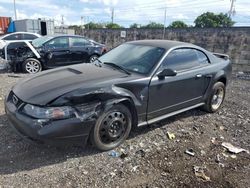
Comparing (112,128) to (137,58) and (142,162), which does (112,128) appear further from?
(137,58)

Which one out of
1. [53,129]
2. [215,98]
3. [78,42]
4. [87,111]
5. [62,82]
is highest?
[78,42]

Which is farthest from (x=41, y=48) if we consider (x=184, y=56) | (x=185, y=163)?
(x=185, y=163)

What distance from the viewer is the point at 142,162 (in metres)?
3.32

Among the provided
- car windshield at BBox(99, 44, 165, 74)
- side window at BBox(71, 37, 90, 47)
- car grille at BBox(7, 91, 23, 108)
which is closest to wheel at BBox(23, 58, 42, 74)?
side window at BBox(71, 37, 90, 47)

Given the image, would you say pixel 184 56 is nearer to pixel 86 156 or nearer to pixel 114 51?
pixel 114 51

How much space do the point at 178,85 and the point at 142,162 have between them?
60.0 inches

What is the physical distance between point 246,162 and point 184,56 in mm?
2056

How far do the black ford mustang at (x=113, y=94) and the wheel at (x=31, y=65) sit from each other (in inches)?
191

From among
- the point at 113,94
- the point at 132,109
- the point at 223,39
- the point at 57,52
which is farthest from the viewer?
the point at 223,39

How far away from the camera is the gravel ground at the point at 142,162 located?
2906mm

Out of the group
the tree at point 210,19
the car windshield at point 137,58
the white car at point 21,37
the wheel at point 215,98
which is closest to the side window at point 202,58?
the wheel at point 215,98

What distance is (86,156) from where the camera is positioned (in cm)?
337

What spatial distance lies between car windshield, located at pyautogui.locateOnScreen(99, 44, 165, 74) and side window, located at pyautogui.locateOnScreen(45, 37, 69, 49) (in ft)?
16.4

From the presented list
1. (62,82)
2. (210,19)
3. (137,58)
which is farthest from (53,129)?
(210,19)
